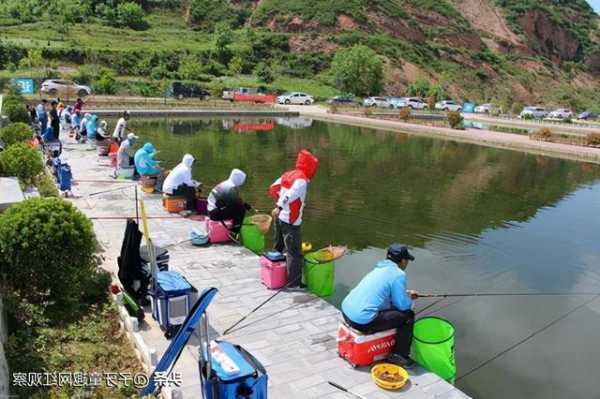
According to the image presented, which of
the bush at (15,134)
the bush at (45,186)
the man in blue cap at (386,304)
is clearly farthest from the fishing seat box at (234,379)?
the bush at (15,134)

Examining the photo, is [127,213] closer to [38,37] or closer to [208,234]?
[208,234]

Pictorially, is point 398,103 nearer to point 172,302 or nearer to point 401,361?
→ point 401,361

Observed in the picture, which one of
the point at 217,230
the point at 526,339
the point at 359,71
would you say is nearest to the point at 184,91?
the point at 359,71

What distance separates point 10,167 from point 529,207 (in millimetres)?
12121

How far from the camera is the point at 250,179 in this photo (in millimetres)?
15008

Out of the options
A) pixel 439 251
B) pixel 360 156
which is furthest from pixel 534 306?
pixel 360 156

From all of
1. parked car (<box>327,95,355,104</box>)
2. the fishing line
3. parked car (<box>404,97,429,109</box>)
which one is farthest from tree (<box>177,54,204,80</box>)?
the fishing line

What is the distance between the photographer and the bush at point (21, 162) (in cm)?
955

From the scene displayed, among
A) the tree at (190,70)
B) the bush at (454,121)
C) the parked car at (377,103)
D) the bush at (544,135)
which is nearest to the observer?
the bush at (544,135)

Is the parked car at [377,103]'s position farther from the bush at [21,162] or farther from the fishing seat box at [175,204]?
the bush at [21,162]

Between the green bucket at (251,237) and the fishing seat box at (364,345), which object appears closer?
the fishing seat box at (364,345)

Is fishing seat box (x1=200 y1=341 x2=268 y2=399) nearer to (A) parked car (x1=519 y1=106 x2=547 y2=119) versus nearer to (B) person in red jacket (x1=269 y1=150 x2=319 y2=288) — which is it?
(B) person in red jacket (x1=269 y1=150 x2=319 y2=288)

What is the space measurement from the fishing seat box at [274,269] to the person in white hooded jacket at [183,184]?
146 inches

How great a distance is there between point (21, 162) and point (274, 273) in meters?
5.73
